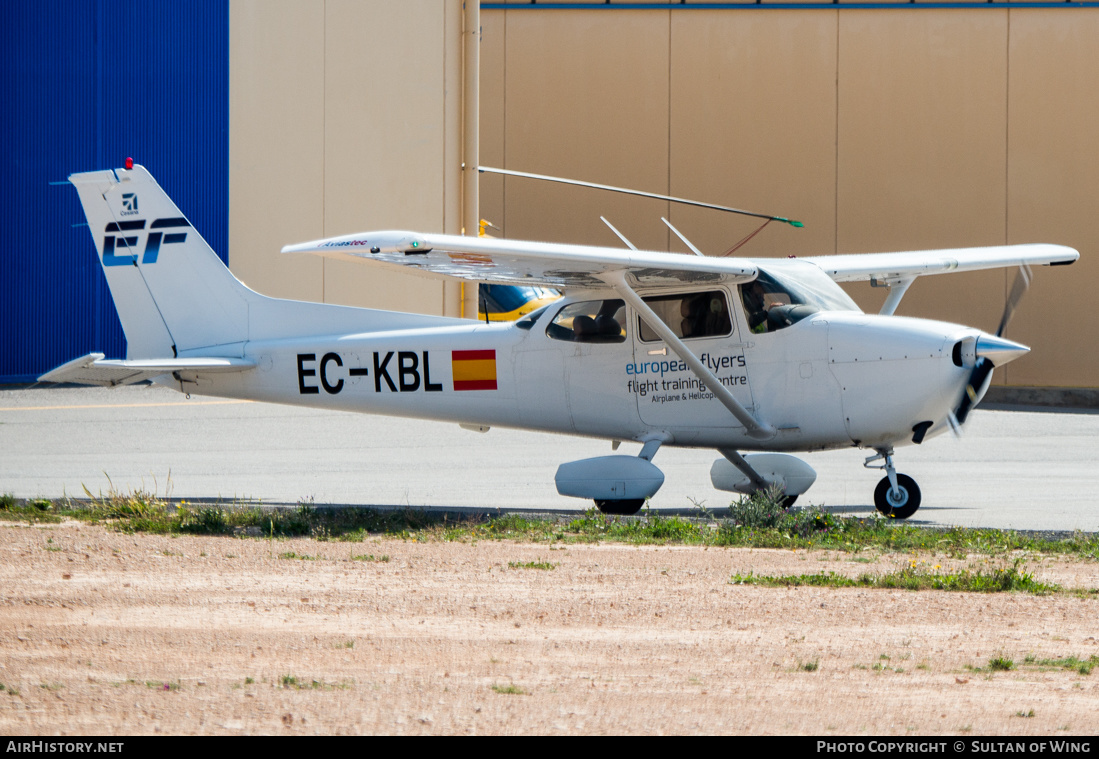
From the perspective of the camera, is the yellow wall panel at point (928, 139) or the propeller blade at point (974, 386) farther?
the yellow wall panel at point (928, 139)

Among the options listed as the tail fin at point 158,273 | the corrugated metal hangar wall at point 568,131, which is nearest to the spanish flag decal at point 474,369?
the tail fin at point 158,273

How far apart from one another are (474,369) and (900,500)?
3.91m

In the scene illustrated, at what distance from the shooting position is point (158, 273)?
470 inches

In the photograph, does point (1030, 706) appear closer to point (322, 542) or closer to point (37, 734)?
point (37, 734)

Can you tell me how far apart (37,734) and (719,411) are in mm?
7346

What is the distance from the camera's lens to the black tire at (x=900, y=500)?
10.1 metres

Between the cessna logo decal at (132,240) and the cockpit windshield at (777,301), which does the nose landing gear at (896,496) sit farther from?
the cessna logo decal at (132,240)

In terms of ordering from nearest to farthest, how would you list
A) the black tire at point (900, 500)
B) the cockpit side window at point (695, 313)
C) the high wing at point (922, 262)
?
the black tire at point (900, 500), the cockpit side window at point (695, 313), the high wing at point (922, 262)

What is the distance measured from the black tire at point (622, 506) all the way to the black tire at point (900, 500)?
6.49 feet

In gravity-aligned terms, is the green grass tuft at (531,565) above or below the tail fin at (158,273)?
below

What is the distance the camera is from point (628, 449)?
55.7 feet

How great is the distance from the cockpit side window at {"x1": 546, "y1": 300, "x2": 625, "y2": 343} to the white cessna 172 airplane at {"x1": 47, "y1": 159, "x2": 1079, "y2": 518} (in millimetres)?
15

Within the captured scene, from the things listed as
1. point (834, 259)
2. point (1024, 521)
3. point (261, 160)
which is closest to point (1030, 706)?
point (1024, 521)

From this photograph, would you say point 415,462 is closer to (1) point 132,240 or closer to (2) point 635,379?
(1) point 132,240
